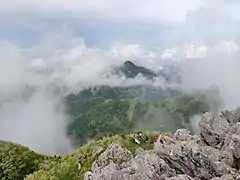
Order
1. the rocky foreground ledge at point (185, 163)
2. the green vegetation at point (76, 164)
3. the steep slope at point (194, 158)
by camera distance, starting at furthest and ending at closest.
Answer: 1. the green vegetation at point (76, 164)
2. the steep slope at point (194, 158)
3. the rocky foreground ledge at point (185, 163)

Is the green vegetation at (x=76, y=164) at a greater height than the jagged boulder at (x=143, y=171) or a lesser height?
lesser

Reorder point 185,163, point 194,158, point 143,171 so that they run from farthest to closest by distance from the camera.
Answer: point 185,163 < point 194,158 < point 143,171

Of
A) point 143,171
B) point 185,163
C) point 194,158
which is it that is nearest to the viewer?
point 143,171

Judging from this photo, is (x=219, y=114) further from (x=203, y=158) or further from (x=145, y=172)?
(x=145, y=172)

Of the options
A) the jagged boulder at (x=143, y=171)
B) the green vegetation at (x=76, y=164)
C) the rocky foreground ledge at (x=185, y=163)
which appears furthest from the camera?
the green vegetation at (x=76, y=164)

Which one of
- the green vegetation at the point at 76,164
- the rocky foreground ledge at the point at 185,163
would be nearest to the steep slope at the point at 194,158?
the rocky foreground ledge at the point at 185,163

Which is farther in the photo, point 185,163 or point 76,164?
point 76,164

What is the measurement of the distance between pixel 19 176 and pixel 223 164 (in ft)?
413

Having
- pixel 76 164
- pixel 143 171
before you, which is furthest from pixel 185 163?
pixel 76 164

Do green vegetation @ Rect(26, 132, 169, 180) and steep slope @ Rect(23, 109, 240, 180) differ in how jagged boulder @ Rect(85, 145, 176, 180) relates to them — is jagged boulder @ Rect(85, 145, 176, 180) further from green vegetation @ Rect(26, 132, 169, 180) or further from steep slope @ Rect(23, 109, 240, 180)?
green vegetation @ Rect(26, 132, 169, 180)

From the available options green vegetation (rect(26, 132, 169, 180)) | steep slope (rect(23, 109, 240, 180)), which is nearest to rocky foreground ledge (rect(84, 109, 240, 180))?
steep slope (rect(23, 109, 240, 180))

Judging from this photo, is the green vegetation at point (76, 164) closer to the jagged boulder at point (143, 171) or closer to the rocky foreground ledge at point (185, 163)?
the rocky foreground ledge at point (185, 163)

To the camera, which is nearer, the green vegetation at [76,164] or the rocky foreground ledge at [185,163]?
the rocky foreground ledge at [185,163]

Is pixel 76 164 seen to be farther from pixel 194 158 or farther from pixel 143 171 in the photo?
pixel 194 158
